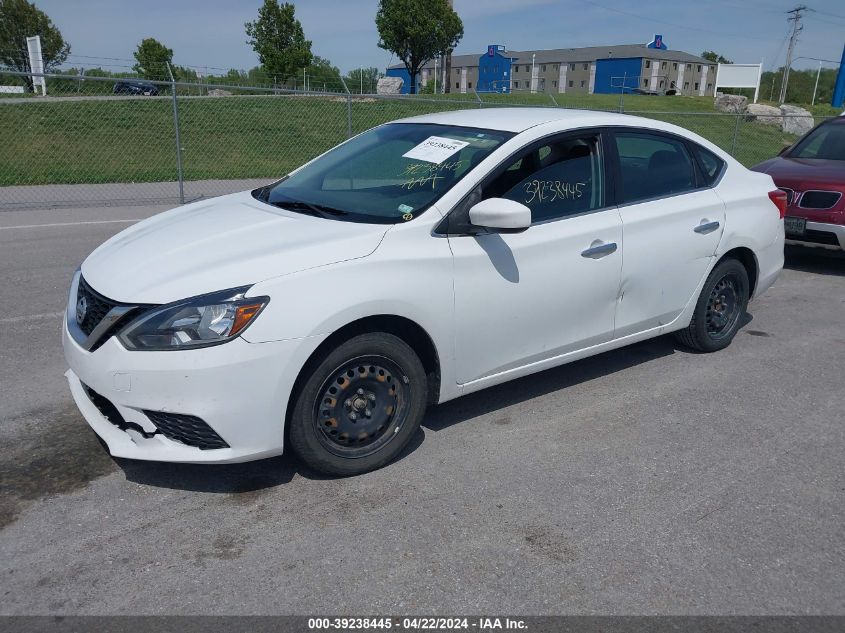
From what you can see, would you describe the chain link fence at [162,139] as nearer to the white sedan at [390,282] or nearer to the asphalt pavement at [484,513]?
the white sedan at [390,282]

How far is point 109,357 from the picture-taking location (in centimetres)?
324

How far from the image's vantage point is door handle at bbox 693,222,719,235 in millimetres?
5027

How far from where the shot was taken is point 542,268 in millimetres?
4133

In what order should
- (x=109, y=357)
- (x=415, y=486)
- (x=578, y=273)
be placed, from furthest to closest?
(x=578, y=273) < (x=415, y=486) < (x=109, y=357)

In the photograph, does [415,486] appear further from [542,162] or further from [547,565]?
[542,162]

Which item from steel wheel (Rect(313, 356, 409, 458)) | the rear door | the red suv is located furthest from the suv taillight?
steel wheel (Rect(313, 356, 409, 458))

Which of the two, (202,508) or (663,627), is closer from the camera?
(663,627)

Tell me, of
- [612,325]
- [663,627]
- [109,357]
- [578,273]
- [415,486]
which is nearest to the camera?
[663,627]

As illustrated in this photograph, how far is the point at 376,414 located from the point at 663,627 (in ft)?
5.29

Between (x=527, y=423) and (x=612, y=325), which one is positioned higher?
(x=612, y=325)

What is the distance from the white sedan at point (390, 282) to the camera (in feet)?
10.6

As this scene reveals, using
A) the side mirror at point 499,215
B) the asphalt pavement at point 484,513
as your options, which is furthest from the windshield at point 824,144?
the side mirror at point 499,215

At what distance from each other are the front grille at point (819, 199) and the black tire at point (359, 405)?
621cm

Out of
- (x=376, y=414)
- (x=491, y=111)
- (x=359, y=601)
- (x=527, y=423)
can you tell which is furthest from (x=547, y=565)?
(x=491, y=111)
